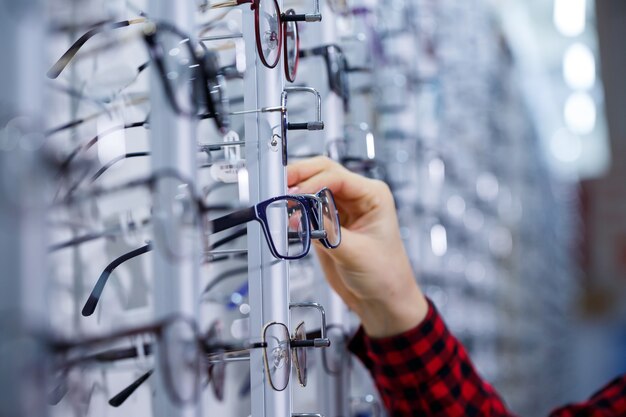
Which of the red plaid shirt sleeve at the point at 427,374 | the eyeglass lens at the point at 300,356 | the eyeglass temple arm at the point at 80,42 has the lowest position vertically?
the red plaid shirt sleeve at the point at 427,374

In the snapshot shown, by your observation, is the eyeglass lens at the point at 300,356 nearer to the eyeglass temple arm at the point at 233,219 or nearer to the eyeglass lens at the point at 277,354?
the eyeglass lens at the point at 277,354

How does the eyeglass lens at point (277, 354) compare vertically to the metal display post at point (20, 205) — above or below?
below

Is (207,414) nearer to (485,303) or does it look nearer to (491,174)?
(485,303)

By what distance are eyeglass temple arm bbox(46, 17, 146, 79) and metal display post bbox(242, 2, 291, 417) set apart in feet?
0.40

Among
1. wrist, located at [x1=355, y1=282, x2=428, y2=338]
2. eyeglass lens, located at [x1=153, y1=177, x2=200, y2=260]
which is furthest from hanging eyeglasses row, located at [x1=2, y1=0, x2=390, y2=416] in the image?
wrist, located at [x1=355, y1=282, x2=428, y2=338]

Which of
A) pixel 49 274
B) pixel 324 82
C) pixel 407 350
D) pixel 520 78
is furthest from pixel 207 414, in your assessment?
pixel 520 78

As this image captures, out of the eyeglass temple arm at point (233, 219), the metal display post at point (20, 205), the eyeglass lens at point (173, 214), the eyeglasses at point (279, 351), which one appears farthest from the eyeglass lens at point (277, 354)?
the metal display post at point (20, 205)

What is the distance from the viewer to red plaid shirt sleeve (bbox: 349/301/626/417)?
110 cm

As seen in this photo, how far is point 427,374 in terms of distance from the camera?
1.13m

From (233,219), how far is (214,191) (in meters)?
0.35

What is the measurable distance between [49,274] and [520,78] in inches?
162

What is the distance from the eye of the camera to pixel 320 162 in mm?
900

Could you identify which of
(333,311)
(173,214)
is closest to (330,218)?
→ (173,214)

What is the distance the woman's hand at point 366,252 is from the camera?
0.90 m
